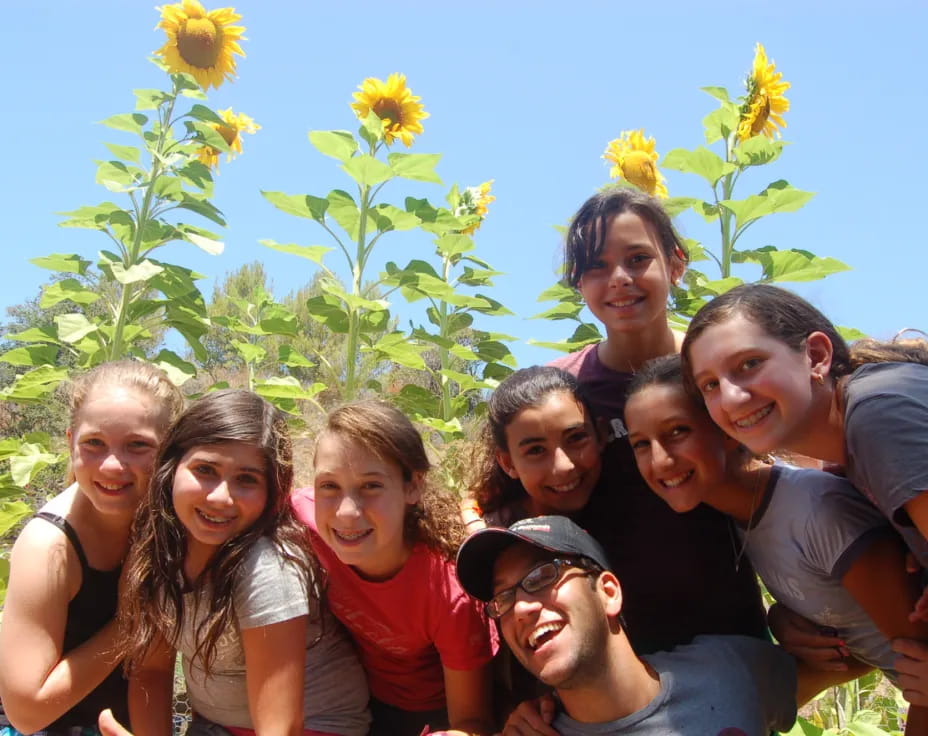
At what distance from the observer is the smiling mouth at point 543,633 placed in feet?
7.50


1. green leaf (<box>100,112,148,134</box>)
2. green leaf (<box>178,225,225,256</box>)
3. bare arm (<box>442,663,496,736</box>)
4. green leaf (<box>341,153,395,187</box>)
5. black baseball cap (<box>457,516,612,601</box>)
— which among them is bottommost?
bare arm (<box>442,663,496,736</box>)

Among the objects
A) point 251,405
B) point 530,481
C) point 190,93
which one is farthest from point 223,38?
point 530,481

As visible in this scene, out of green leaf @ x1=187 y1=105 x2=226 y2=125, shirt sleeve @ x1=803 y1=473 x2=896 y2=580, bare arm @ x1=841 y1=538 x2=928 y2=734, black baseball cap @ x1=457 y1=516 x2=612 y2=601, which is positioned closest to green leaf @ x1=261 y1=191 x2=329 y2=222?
green leaf @ x1=187 y1=105 x2=226 y2=125

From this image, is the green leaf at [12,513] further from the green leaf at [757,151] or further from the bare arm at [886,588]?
the green leaf at [757,151]

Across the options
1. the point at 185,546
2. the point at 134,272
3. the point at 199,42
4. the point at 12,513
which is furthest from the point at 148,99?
the point at 185,546

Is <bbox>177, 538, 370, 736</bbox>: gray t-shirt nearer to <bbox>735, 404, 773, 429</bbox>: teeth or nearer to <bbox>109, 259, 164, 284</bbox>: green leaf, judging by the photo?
<bbox>735, 404, 773, 429</bbox>: teeth

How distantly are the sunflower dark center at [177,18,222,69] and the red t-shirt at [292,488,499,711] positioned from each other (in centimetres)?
277

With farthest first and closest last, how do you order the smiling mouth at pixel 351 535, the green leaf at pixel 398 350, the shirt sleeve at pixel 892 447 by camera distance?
the green leaf at pixel 398 350 → the smiling mouth at pixel 351 535 → the shirt sleeve at pixel 892 447

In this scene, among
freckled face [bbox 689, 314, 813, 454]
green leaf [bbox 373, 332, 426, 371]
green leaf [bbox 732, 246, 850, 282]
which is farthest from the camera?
green leaf [bbox 373, 332, 426, 371]

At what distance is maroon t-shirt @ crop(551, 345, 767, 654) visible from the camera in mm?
2602

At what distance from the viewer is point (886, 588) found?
2.24 m

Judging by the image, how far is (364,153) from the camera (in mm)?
3998

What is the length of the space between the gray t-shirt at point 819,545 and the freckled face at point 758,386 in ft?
0.88

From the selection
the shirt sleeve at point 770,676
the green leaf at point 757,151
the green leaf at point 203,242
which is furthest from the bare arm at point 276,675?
the green leaf at point 757,151
